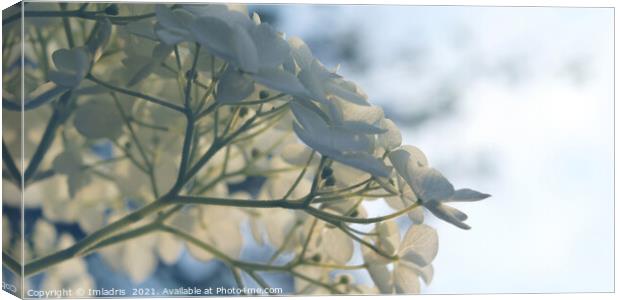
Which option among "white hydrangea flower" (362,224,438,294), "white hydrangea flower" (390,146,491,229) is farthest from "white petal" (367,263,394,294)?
"white hydrangea flower" (390,146,491,229)

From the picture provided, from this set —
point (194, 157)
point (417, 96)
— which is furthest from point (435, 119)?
point (194, 157)

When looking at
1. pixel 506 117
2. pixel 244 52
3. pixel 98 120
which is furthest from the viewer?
pixel 506 117

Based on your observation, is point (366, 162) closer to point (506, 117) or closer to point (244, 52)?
point (244, 52)

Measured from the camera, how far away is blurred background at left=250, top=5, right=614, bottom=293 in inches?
31.9

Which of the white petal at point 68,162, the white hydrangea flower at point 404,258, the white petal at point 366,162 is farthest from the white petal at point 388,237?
the white petal at point 68,162

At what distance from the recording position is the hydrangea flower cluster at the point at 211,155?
0.51 meters

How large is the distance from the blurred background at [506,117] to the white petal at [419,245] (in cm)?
19

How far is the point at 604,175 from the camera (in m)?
0.86

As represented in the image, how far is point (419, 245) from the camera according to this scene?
0.61 meters

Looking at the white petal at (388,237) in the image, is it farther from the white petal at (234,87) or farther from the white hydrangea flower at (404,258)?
the white petal at (234,87)

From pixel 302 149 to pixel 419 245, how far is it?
0.10 meters

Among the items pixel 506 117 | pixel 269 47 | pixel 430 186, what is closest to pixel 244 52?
pixel 269 47

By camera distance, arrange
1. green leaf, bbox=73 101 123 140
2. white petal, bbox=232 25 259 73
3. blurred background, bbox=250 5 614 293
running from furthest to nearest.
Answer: blurred background, bbox=250 5 614 293, green leaf, bbox=73 101 123 140, white petal, bbox=232 25 259 73

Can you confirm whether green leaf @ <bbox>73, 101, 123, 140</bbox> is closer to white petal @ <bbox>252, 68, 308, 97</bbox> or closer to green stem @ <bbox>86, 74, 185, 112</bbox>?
green stem @ <bbox>86, 74, 185, 112</bbox>
